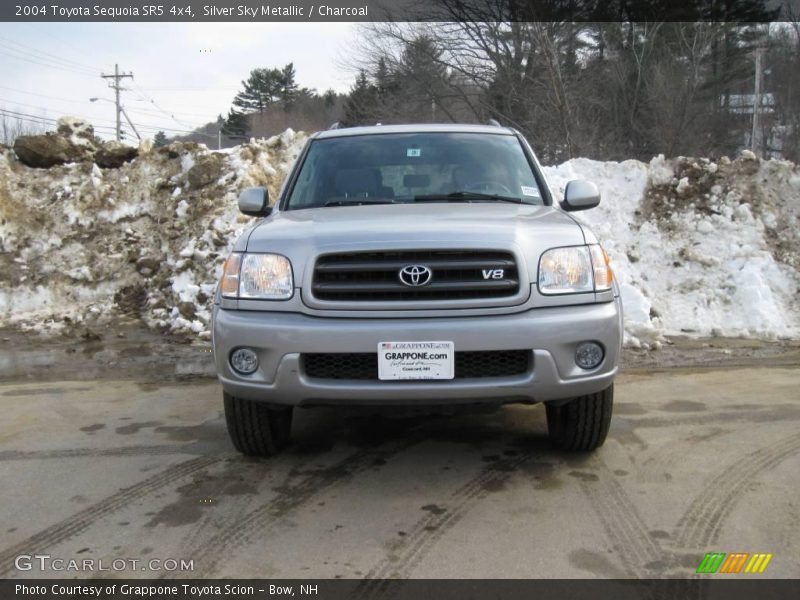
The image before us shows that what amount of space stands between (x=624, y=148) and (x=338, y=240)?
21.8m

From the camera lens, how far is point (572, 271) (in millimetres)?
3381

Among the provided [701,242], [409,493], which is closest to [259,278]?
[409,493]

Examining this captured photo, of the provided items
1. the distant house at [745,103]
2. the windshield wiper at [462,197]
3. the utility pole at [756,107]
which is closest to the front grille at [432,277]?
the windshield wiper at [462,197]

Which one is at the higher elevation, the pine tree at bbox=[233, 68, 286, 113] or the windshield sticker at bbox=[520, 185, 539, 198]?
the pine tree at bbox=[233, 68, 286, 113]

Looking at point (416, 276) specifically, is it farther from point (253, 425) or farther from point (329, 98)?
point (329, 98)

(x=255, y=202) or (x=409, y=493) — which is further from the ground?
(x=255, y=202)

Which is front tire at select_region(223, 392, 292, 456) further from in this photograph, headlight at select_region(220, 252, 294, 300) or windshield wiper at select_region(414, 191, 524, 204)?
windshield wiper at select_region(414, 191, 524, 204)

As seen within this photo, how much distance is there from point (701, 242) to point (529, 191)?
566 centimetres

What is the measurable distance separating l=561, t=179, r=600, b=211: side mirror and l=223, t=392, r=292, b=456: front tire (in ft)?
6.83

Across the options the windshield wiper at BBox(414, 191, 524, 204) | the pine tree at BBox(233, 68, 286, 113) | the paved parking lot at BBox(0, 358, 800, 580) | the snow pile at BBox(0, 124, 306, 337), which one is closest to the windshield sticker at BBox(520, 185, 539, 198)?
the windshield wiper at BBox(414, 191, 524, 204)

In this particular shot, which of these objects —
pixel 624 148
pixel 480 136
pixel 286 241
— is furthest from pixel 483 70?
pixel 286 241

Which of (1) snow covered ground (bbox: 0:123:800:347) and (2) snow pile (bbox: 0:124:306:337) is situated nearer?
(1) snow covered ground (bbox: 0:123:800:347)

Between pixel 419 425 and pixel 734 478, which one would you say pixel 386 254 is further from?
pixel 734 478

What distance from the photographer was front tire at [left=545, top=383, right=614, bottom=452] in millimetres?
3643
